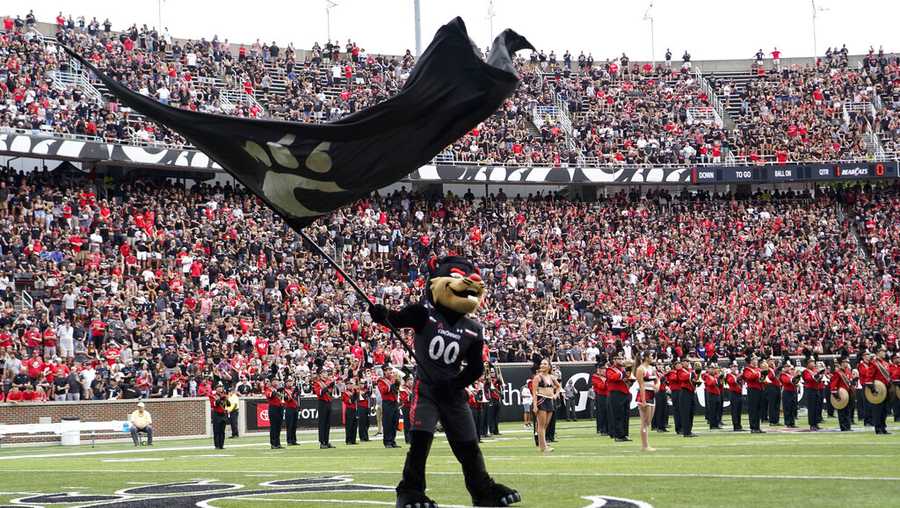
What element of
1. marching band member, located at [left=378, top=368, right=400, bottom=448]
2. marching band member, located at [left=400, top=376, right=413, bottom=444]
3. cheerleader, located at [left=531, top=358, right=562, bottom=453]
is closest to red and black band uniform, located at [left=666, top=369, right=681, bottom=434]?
cheerleader, located at [left=531, top=358, right=562, bottom=453]

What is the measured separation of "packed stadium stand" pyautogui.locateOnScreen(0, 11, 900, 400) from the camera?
110 feet

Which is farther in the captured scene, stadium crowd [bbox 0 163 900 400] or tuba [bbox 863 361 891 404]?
stadium crowd [bbox 0 163 900 400]

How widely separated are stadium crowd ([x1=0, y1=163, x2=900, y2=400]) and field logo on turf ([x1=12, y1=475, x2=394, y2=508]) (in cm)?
1644

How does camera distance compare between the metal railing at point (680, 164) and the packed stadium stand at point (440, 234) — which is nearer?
the packed stadium stand at point (440, 234)

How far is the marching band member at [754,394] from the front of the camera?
24.6m

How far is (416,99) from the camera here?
9.94 m

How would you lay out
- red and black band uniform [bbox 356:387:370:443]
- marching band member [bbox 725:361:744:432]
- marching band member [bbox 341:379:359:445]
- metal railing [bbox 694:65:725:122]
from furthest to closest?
metal railing [bbox 694:65:725:122], red and black band uniform [bbox 356:387:370:443], marching band member [bbox 341:379:359:445], marching band member [bbox 725:361:744:432]

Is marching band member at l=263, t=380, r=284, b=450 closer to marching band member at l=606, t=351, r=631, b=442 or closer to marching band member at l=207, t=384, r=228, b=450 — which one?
marching band member at l=207, t=384, r=228, b=450

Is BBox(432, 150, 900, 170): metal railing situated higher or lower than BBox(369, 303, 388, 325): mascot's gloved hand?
higher

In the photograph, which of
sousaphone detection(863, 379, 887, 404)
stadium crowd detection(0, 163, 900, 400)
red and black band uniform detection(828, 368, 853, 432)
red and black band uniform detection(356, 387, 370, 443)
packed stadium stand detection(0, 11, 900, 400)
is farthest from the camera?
packed stadium stand detection(0, 11, 900, 400)

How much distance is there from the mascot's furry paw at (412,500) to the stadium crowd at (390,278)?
2058cm

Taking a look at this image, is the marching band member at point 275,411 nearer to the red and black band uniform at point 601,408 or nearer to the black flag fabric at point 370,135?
the red and black band uniform at point 601,408

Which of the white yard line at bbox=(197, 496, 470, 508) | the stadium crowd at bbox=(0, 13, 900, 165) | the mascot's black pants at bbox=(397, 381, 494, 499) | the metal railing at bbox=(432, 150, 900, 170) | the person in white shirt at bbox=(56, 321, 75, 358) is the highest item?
the stadium crowd at bbox=(0, 13, 900, 165)

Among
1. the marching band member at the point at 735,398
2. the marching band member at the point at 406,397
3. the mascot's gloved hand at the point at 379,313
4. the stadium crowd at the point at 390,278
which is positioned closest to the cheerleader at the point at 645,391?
the marching band member at the point at 735,398
